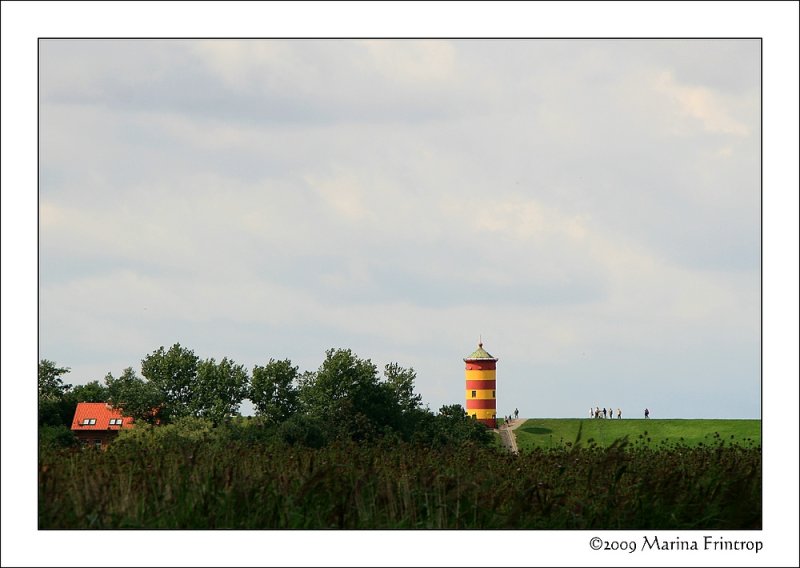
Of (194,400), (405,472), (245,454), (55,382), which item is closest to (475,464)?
(405,472)

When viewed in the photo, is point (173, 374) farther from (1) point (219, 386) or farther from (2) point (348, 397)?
(2) point (348, 397)

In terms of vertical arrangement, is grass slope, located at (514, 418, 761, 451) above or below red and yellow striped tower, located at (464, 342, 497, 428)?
below

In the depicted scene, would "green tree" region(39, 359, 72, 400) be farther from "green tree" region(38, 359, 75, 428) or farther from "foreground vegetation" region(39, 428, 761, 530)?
"foreground vegetation" region(39, 428, 761, 530)

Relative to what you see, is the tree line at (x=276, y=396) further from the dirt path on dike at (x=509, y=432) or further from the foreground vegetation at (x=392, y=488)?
the foreground vegetation at (x=392, y=488)

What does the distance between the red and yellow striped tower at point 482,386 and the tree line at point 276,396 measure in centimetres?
1373

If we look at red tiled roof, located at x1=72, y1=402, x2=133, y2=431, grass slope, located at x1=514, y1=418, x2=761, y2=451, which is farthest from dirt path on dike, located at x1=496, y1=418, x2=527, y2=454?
red tiled roof, located at x1=72, y1=402, x2=133, y2=431

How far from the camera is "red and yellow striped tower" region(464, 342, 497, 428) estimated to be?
7381 centimetres

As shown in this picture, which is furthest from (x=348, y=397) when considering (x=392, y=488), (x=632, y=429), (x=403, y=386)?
(x=392, y=488)

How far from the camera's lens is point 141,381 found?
204 ft

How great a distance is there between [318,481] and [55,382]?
66.1 metres

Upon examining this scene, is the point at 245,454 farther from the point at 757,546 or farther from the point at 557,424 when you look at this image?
the point at 557,424

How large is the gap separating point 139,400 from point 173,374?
5673 mm

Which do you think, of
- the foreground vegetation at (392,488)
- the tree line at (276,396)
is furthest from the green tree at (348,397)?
the foreground vegetation at (392,488)

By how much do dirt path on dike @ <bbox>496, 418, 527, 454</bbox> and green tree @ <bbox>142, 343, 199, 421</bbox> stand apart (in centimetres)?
2015
